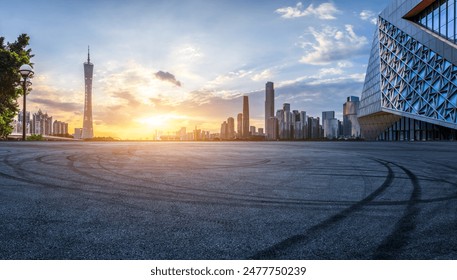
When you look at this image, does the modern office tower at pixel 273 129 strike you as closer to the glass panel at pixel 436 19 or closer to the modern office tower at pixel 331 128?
the modern office tower at pixel 331 128

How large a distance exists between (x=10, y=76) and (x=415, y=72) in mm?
56363

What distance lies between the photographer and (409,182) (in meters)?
A: 6.42

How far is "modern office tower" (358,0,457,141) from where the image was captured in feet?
124

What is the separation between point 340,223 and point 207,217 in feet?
5.87

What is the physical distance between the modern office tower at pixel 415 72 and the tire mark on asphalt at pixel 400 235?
42868mm

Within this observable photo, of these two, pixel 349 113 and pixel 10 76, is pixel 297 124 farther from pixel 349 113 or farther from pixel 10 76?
pixel 10 76

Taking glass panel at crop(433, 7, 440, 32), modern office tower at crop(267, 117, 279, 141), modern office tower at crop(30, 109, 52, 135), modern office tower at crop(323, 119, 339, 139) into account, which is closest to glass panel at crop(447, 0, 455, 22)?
glass panel at crop(433, 7, 440, 32)

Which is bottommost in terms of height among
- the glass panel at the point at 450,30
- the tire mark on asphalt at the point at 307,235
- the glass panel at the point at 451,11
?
the tire mark on asphalt at the point at 307,235

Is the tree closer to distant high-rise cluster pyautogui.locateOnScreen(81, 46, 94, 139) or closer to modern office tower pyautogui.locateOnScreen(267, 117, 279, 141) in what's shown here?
modern office tower pyautogui.locateOnScreen(267, 117, 279, 141)

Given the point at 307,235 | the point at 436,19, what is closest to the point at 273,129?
the point at 436,19

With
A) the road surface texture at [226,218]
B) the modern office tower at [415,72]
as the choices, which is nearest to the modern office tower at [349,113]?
the modern office tower at [415,72]

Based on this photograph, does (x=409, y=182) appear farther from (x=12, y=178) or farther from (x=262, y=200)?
(x=12, y=178)

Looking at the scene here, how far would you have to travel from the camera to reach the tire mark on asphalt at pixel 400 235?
2.71m

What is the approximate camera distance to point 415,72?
145 ft
